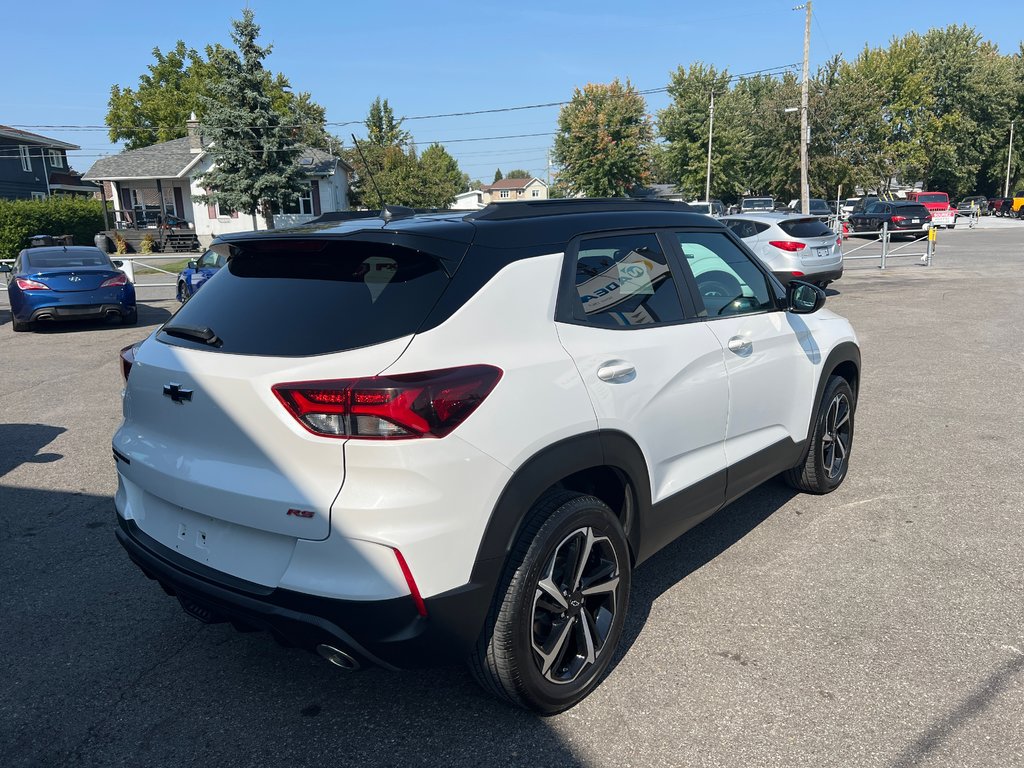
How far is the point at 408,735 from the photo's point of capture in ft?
9.36

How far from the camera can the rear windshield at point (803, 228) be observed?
49.4 feet

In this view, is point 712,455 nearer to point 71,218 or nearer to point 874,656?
point 874,656

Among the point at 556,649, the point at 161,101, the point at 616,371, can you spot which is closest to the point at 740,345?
the point at 616,371

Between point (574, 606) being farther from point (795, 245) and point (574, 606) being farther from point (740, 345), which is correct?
point (795, 245)

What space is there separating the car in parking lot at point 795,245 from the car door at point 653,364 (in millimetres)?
11674

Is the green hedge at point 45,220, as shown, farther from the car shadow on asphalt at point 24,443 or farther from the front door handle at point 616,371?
the front door handle at point 616,371

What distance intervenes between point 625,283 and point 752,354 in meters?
0.94

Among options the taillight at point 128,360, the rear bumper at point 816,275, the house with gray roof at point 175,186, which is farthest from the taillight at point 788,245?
the house with gray roof at point 175,186

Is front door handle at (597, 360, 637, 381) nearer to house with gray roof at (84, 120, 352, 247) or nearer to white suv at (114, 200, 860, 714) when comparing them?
white suv at (114, 200, 860, 714)

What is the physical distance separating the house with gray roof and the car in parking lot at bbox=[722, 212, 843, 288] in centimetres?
3455

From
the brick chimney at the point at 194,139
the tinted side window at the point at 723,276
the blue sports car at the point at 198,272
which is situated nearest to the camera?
the tinted side window at the point at 723,276

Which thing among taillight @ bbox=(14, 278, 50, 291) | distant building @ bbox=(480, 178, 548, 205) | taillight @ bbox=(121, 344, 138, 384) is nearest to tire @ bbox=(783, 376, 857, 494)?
taillight @ bbox=(121, 344, 138, 384)

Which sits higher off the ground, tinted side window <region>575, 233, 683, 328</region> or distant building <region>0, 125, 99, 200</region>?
distant building <region>0, 125, 99, 200</region>

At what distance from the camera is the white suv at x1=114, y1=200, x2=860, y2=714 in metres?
2.42
